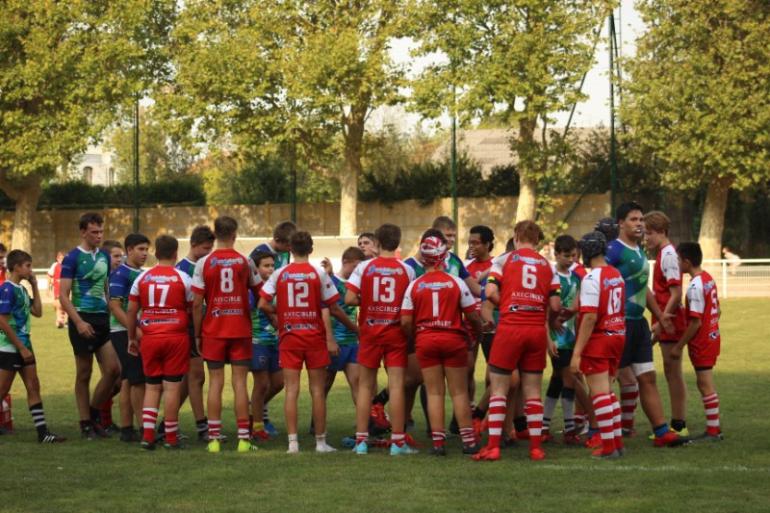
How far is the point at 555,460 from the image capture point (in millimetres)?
10156

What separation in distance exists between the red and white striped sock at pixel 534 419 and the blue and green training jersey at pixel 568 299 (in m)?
1.20

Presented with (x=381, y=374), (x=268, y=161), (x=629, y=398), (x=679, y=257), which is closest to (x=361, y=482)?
(x=629, y=398)

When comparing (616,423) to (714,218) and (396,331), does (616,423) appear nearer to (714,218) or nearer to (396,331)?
(396,331)

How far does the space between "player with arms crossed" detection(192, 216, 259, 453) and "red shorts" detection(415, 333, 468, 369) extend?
1.67 meters

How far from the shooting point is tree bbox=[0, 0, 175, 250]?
41.2 metres

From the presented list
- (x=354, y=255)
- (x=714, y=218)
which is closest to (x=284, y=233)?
(x=354, y=255)

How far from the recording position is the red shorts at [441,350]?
10.3 meters

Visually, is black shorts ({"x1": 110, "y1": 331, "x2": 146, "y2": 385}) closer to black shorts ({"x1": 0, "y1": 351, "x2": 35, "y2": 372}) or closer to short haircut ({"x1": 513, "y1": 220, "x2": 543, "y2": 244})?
black shorts ({"x1": 0, "y1": 351, "x2": 35, "y2": 372})

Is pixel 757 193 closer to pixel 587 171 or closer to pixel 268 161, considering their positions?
pixel 587 171

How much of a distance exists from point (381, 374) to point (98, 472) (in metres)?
8.64

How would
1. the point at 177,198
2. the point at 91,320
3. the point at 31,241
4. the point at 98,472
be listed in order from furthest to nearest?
the point at 177,198 < the point at 31,241 < the point at 91,320 < the point at 98,472

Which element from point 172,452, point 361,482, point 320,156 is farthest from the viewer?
point 320,156

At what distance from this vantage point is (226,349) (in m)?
11.1

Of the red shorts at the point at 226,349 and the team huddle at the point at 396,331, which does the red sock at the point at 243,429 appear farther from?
the red shorts at the point at 226,349
